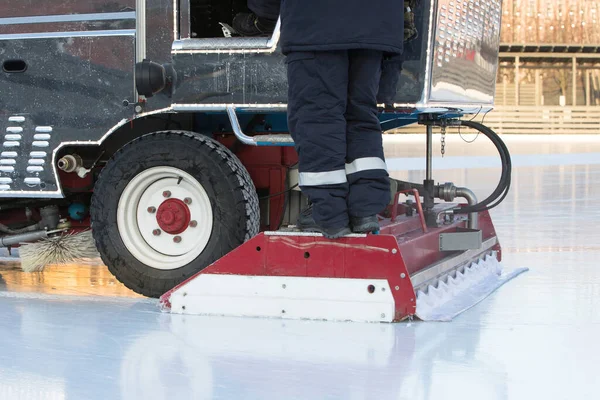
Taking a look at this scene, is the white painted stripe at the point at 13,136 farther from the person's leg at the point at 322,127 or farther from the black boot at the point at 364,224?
the black boot at the point at 364,224

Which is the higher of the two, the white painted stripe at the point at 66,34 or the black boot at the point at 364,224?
the white painted stripe at the point at 66,34

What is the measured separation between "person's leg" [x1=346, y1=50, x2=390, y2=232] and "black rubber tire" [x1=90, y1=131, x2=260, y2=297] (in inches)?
17.5

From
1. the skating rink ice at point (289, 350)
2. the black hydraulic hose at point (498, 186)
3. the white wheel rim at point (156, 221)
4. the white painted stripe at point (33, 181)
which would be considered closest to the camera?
the skating rink ice at point (289, 350)

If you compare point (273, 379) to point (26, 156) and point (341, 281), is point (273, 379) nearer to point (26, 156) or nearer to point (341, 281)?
point (341, 281)

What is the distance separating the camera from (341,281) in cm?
273

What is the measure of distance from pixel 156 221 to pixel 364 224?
80 cm

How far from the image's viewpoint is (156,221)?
320 cm

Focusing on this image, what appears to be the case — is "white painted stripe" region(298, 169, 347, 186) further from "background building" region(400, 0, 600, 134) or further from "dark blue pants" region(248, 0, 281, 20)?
"background building" region(400, 0, 600, 134)

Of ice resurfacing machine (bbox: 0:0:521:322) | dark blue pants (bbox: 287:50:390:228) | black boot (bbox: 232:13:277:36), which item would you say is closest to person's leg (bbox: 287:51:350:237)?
dark blue pants (bbox: 287:50:390:228)

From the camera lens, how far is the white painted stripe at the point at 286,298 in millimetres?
2691

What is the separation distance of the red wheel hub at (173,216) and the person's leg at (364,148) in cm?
64

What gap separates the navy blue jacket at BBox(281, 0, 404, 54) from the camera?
104 inches

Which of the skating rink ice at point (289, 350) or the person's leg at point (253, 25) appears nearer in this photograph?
the skating rink ice at point (289, 350)

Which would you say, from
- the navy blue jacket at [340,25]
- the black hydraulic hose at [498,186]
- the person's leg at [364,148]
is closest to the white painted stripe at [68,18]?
the navy blue jacket at [340,25]
